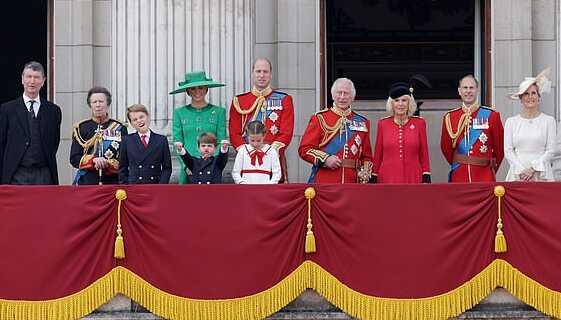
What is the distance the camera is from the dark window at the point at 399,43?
17.8m

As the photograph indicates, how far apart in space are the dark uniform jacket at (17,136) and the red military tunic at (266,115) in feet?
5.55

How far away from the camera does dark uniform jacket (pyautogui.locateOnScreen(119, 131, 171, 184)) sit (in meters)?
13.4

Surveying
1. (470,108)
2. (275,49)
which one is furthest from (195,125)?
(275,49)

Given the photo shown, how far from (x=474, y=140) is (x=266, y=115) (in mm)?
1942

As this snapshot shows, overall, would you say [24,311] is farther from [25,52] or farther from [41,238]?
[25,52]

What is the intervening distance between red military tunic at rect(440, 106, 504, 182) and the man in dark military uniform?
3091 millimetres

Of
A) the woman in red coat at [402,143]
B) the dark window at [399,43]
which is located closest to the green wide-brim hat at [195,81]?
the woman in red coat at [402,143]

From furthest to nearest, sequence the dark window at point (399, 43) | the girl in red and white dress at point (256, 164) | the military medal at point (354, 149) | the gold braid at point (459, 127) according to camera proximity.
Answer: the dark window at point (399, 43) → the gold braid at point (459, 127) → the military medal at point (354, 149) → the girl in red and white dress at point (256, 164)

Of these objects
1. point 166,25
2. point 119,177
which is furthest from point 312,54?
point 119,177

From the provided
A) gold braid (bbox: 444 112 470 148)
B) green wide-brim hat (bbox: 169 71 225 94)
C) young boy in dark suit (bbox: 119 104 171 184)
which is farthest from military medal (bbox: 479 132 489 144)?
young boy in dark suit (bbox: 119 104 171 184)

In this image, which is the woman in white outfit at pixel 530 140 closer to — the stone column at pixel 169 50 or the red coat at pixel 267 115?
the red coat at pixel 267 115

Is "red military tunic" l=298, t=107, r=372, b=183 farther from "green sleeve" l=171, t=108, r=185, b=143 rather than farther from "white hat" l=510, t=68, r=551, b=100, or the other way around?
"white hat" l=510, t=68, r=551, b=100

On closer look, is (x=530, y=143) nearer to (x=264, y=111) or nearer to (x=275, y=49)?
(x=264, y=111)

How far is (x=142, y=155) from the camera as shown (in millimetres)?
13398
